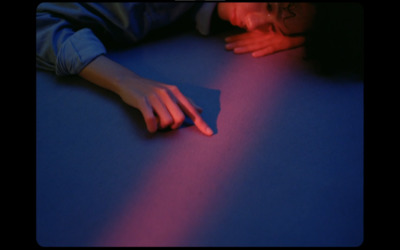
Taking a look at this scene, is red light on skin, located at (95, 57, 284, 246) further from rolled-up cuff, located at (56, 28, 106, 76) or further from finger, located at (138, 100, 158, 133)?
rolled-up cuff, located at (56, 28, 106, 76)

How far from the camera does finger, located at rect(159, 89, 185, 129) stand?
2.45 feet

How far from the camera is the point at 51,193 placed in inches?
25.7

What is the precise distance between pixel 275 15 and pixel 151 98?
55 cm

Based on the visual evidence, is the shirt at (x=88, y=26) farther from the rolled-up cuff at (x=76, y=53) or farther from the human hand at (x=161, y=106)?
the human hand at (x=161, y=106)

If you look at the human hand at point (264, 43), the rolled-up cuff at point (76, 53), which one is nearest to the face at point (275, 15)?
the human hand at point (264, 43)

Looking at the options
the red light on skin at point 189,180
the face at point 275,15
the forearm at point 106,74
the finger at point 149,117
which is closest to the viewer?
the red light on skin at point 189,180

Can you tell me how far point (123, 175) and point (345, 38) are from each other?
81 centimetres

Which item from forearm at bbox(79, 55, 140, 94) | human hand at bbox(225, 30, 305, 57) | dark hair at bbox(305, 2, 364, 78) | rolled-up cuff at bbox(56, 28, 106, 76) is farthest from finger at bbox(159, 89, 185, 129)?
dark hair at bbox(305, 2, 364, 78)

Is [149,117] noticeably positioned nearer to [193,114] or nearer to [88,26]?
[193,114]

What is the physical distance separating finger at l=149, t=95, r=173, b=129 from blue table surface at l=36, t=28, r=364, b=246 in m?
0.04

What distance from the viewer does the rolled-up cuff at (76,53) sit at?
2.89 ft

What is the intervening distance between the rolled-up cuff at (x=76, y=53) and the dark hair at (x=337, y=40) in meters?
0.72

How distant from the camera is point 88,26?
99 centimetres

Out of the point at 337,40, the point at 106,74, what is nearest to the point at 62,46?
the point at 106,74
